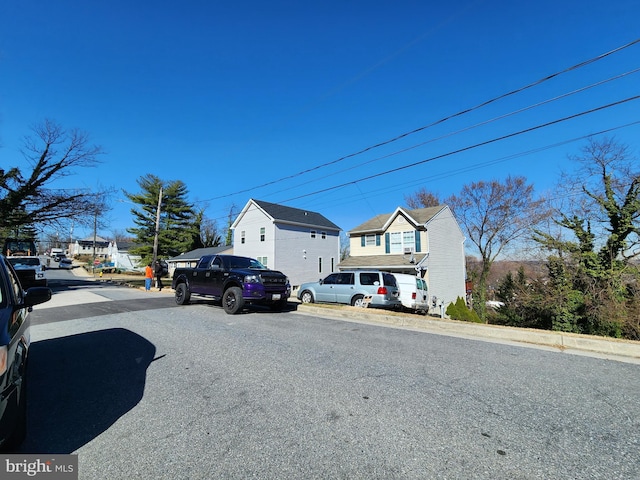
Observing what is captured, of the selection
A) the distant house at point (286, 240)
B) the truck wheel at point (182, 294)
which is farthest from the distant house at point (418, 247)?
the truck wheel at point (182, 294)

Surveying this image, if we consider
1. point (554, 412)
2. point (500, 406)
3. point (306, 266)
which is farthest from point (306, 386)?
point (306, 266)

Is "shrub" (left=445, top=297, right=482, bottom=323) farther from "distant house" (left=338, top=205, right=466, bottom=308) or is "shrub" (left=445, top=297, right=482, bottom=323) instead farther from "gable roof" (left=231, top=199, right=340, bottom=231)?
"gable roof" (left=231, top=199, right=340, bottom=231)

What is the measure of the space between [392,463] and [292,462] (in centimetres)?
78

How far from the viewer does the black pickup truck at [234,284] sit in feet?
32.9

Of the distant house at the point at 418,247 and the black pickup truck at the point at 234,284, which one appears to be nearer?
the black pickup truck at the point at 234,284

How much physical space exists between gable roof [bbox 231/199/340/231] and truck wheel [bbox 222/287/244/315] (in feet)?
66.6

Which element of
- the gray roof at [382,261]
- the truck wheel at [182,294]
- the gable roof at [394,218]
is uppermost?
the gable roof at [394,218]

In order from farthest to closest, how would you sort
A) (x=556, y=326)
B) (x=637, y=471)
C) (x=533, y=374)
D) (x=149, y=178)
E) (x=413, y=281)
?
1. (x=149, y=178)
2. (x=413, y=281)
3. (x=556, y=326)
4. (x=533, y=374)
5. (x=637, y=471)

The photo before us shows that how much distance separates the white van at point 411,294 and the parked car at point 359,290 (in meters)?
0.93

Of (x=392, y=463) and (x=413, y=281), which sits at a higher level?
(x=413, y=281)

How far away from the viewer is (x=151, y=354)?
18.4 ft

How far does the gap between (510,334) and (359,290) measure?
273 inches

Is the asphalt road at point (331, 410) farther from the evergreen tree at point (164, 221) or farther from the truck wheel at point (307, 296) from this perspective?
the evergreen tree at point (164, 221)

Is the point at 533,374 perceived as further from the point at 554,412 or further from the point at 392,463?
the point at 392,463
